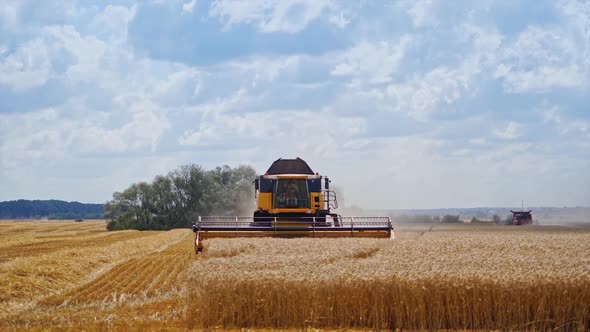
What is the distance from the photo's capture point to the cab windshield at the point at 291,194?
990 inches

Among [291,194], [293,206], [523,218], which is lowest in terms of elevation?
[523,218]

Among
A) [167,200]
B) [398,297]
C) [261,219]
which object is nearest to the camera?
[398,297]

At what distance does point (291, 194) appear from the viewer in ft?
82.8

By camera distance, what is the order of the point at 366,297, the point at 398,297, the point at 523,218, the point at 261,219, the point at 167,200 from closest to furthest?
the point at 398,297, the point at 366,297, the point at 261,219, the point at 523,218, the point at 167,200

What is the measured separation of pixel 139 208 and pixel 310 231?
193 feet

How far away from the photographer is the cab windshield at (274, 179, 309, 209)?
990 inches

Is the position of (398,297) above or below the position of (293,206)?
below

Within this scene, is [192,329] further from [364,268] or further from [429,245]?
[429,245]

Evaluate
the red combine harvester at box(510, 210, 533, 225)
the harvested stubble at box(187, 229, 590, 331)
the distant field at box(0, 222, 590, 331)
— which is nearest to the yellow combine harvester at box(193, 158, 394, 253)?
the distant field at box(0, 222, 590, 331)

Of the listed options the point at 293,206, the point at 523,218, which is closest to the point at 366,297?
the point at 293,206

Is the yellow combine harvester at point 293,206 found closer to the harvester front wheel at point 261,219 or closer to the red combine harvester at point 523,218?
the harvester front wheel at point 261,219

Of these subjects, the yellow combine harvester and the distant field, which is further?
the yellow combine harvester

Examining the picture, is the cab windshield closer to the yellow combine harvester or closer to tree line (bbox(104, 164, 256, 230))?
the yellow combine harvester

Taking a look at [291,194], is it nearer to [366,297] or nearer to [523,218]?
[366,297]
